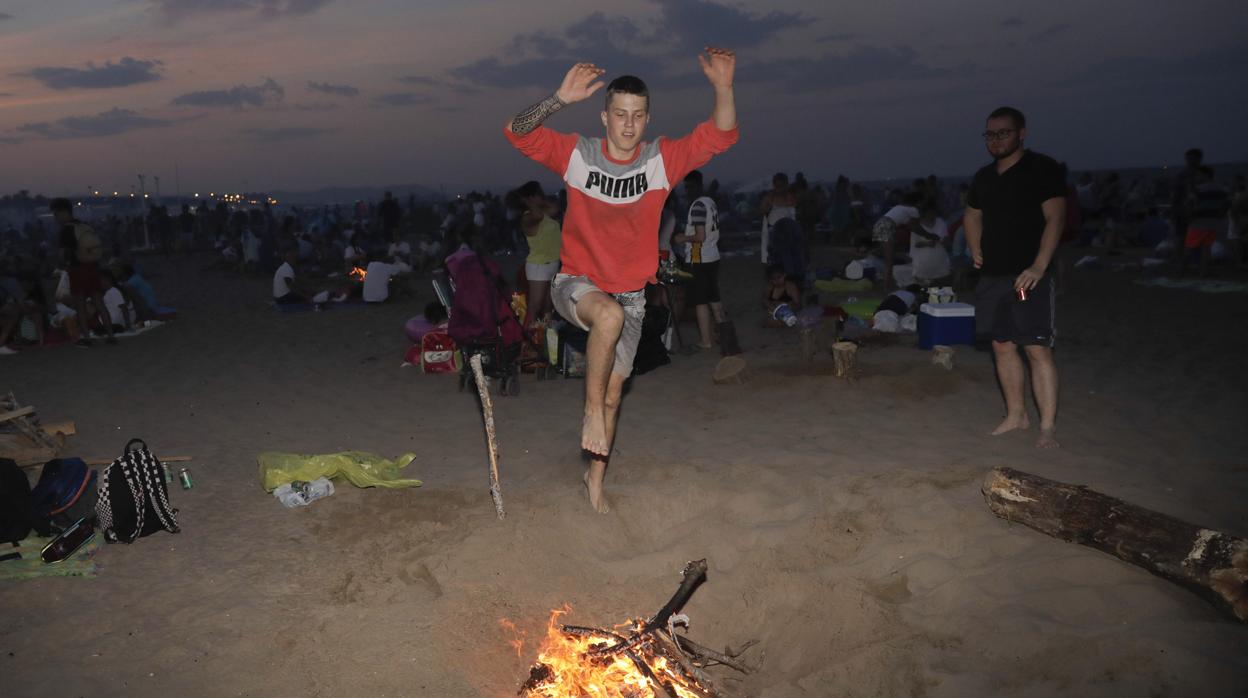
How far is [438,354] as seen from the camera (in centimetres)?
892

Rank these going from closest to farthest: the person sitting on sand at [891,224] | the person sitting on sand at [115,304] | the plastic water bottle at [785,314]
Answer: the plastic water bottle at [785,314], the person sitting on sand at [115,304], the person sitting on sand at [891,224]

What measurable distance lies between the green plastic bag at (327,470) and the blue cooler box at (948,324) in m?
5.96

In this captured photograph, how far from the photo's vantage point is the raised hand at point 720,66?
430cm

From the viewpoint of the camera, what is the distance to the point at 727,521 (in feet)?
15.7

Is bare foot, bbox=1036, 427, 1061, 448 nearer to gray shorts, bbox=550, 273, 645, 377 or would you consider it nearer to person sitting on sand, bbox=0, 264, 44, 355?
gray shorts, bbox=550, 273, 645, 377

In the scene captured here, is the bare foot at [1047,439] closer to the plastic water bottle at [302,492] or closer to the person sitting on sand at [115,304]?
the plastic water bottle at [302,492]

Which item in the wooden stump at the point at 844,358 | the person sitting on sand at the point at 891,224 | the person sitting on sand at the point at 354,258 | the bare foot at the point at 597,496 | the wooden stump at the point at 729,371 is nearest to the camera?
the bare foot at the point at 597,496

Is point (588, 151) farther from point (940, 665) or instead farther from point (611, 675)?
point (940, 665)

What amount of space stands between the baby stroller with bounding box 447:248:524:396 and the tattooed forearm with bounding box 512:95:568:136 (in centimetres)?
362

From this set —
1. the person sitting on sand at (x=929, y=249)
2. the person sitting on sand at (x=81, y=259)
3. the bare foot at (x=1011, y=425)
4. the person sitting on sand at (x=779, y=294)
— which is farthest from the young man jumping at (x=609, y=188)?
the person sitting on sand at (x=81, y=259)

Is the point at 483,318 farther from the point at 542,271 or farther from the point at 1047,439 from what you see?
the point at 1047,439

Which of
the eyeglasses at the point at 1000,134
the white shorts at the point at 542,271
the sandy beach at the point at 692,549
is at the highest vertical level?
the eyeglasses at the point at 1000,134

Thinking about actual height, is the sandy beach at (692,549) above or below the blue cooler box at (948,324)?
below

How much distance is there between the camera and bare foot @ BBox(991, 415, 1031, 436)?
19.1 feet
